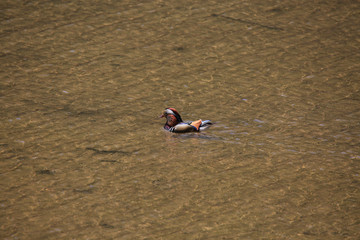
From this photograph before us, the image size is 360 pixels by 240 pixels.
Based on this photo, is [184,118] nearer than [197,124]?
No

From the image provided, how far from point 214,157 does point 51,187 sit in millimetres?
1539

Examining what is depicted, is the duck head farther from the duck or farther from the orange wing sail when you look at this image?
the orange wing sail

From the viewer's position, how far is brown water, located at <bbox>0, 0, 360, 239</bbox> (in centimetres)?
420

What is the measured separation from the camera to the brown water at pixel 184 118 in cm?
420

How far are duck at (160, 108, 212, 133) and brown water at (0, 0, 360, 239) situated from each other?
3.5 inches

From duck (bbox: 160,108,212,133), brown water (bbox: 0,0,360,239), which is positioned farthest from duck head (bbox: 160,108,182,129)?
brown water (bbox: 0,0,360,239)

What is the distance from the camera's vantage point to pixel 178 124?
554 cm

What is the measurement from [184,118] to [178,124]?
0.33 meters

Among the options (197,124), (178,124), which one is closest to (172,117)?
(178,124)

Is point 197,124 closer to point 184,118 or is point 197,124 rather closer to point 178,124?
point 178,124

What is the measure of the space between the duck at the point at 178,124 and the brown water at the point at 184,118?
88 mm

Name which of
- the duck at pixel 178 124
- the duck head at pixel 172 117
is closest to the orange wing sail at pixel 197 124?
the duck at pixel 178 124

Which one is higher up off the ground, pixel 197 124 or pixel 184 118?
pixel 197 124

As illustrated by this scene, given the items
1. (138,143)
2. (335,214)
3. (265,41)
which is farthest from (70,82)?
(335,214)
